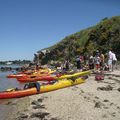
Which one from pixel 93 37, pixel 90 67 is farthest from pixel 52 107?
pixel 93 37

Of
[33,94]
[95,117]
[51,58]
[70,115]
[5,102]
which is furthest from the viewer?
[51,58]

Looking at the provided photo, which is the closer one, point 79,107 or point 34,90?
point 79,107

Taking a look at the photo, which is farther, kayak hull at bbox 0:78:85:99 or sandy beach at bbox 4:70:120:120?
kayak hull at bbox 0:78:85:99

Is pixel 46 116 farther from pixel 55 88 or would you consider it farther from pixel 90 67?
pixel 90 67

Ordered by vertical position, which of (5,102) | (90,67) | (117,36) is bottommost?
(5,102)

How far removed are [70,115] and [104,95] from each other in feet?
17.5

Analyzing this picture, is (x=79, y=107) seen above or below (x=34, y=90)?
below

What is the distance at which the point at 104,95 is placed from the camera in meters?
20.0

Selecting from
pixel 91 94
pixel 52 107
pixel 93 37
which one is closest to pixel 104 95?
pixel 91 94

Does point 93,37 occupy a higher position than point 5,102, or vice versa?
point 93,37

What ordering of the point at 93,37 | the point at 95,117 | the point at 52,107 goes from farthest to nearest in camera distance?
1. the point at 93,37
2. the point at 52,107
3. the point at 95,117

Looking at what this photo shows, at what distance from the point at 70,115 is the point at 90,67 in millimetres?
20660

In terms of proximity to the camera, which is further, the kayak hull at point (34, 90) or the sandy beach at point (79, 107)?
the kayak hull at point (34, 90)

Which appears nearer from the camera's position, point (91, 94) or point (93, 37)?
point (91, 94)
